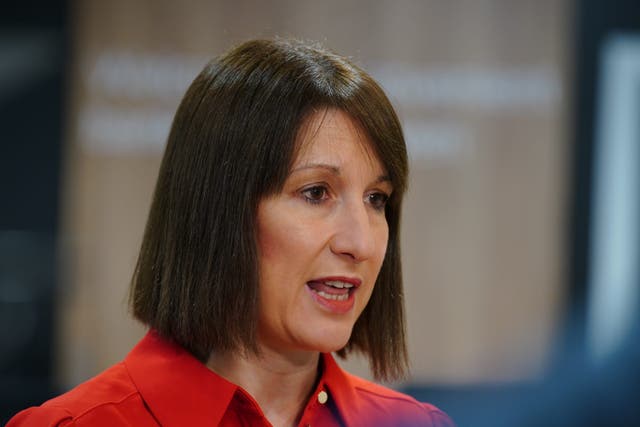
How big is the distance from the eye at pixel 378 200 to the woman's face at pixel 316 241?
9cm

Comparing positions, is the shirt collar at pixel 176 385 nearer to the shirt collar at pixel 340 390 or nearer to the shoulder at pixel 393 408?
the shirt collar at pixel 340 390

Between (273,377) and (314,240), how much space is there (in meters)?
0.27

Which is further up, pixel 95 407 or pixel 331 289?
pixel 331 289

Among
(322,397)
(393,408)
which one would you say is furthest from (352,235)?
(393,408)

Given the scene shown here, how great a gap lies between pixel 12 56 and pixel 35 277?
1.20 m

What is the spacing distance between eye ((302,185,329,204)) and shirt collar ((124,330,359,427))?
1.07 ft

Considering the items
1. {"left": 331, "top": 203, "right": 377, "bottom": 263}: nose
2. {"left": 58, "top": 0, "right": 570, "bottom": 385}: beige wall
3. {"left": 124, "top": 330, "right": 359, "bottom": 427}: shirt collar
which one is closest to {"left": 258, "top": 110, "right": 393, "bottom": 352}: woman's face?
{"left": 331, "top": 203, "right": 377, "bottom": 263}: nose

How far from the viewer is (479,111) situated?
498 centimetres

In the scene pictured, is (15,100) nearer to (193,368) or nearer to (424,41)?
(424,41)

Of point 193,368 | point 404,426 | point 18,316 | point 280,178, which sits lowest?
point 18,316

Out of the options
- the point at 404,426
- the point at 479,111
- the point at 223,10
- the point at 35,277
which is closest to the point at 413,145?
the point at 479,111

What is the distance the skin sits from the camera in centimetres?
149

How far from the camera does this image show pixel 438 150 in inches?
196

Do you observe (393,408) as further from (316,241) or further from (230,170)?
(230,170)
